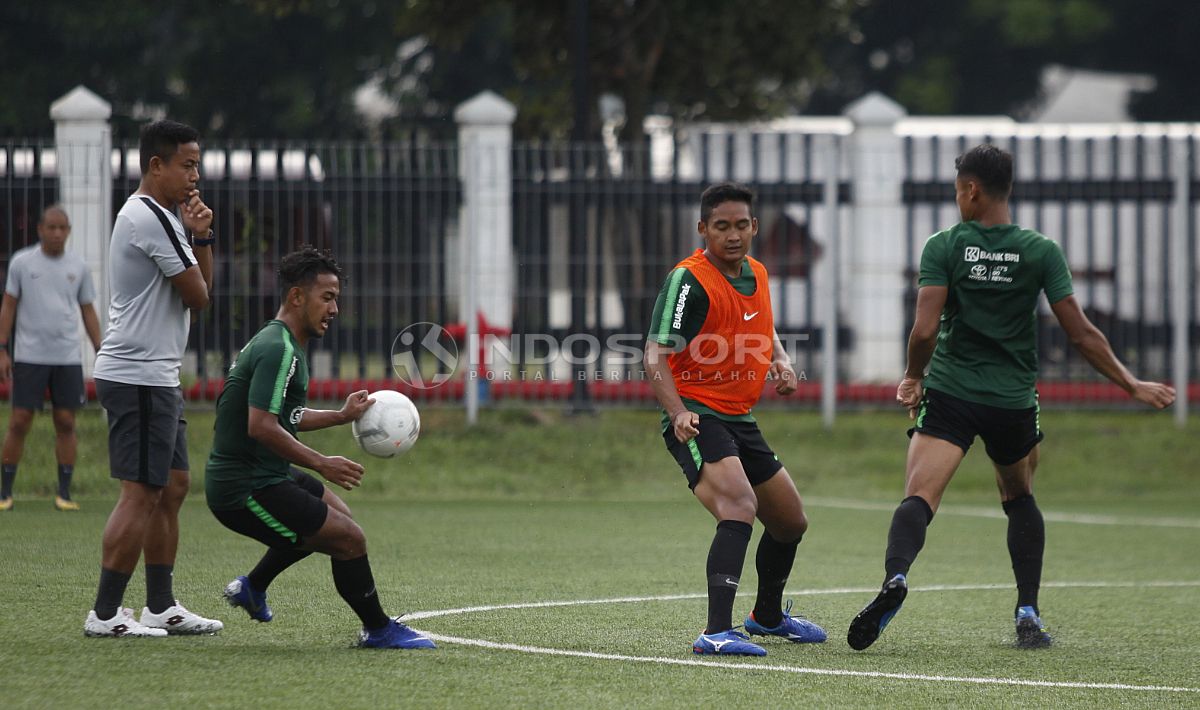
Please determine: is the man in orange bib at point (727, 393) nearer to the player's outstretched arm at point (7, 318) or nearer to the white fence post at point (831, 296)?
the player's outstretched arm at point (7, 318)

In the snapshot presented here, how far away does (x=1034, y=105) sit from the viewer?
157ft

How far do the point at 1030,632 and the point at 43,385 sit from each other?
7283 mm

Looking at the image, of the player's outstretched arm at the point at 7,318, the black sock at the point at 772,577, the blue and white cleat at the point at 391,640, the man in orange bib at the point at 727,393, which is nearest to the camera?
the blue and white cleat at the point at 391,640

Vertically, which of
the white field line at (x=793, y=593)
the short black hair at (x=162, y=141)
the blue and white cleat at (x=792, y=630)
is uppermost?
the short black hair at (x=162, y=141)

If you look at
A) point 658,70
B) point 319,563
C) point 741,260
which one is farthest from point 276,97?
point 741,260

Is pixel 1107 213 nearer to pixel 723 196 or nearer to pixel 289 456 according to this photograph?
pixel 723 196

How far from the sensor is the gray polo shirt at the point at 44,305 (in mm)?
11188

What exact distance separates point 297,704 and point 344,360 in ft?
31.7

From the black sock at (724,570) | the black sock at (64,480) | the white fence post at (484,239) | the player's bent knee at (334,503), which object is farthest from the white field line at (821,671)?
the white fence post at (484,239)

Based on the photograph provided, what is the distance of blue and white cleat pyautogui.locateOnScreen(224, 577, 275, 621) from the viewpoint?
643 centimetres

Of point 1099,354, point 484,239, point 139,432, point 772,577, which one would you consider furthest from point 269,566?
point 484,239

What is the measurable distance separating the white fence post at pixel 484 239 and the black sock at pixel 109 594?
857cm

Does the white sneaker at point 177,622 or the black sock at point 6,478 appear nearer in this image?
the white sneaker at point 177,622

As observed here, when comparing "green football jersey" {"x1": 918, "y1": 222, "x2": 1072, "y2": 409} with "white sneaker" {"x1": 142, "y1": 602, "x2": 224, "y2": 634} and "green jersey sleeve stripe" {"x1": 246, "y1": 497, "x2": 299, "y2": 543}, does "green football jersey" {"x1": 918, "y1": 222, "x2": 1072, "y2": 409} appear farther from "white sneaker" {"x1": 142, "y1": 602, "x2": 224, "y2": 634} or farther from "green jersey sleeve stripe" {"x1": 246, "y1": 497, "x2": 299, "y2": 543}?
"white sneaker" {"x1": 142, "y1": 602, "x2": 224, "y2": 634}
